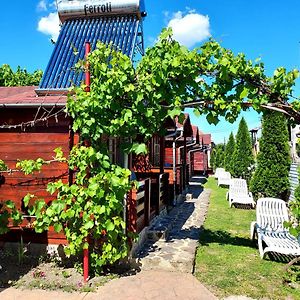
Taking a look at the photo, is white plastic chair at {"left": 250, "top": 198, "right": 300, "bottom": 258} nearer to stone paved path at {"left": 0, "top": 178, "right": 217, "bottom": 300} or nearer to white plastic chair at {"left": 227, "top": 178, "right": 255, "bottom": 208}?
stone paved path at {"left": 0, "top": 178, "right": 217, "bottom": 300}

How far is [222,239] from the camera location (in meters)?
7.91

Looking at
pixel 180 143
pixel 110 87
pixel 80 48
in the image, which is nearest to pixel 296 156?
pixel 180 143

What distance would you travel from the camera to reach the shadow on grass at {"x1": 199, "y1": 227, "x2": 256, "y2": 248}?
24.6 ft

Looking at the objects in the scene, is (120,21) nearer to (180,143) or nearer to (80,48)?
(80,48)

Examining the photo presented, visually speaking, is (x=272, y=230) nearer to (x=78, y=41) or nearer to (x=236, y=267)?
(x=236, y=267)

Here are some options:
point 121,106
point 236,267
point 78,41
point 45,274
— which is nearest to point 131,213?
point 45,274

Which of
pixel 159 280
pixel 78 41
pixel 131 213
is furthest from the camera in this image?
pixel 78 41

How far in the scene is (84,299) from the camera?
4496mm

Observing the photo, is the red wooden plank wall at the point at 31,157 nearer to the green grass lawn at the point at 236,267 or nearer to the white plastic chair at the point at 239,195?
the green grass lawn at the point at 236,267

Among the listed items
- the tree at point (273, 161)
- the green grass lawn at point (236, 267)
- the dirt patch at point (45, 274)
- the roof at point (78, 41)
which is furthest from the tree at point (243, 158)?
the dirt patch at point (45, 274)

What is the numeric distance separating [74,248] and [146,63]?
131 inches

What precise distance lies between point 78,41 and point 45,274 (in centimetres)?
613

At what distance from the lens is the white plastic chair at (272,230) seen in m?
6.17

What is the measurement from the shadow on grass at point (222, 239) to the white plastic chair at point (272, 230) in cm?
30
